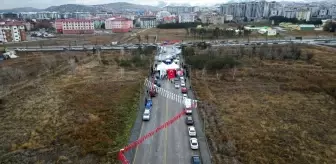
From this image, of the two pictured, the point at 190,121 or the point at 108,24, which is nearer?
the point at 190,121

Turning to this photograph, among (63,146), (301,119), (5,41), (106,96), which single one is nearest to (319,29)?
(301,119)

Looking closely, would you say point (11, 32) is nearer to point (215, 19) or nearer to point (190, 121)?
point (190, 121)

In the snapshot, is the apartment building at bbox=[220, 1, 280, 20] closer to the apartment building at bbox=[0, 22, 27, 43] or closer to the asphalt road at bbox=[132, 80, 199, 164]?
the apartment building at bbox=[0, 22, 27, 43]

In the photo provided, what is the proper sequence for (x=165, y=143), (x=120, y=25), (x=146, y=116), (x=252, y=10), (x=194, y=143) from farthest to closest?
(x=252, y=10) → (x=120, y=25) → (x=146, y=116) → (x=165, y=143) → (x=194, y=143)

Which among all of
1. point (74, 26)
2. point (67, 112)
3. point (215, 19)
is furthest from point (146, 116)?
point (215, 19)

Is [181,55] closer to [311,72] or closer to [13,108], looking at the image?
[311,72]
